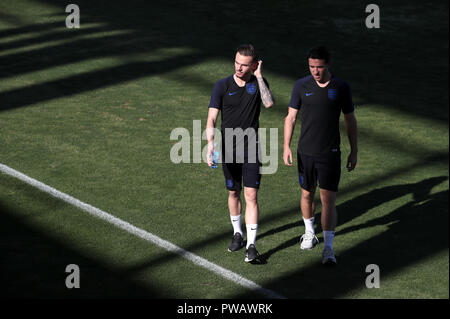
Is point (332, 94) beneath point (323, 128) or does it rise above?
above

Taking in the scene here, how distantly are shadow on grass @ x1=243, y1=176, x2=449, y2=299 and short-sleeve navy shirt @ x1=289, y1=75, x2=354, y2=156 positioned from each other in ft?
3.85

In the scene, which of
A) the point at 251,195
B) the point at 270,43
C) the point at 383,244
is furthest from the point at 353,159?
Result: the point at 270,43

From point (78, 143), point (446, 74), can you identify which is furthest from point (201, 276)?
point (446, 74)

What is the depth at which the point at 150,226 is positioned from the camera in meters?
8.04

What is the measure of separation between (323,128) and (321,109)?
185mm

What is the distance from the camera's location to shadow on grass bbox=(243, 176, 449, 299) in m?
6.67

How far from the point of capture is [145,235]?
7801mm

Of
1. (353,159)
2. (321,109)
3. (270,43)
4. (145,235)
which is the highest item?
(270,43)

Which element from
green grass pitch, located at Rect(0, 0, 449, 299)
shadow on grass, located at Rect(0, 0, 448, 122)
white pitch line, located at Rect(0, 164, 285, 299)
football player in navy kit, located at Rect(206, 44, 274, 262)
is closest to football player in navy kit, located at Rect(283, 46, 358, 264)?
football player in navy kit, located at Rect(206, 44, 274, 262)

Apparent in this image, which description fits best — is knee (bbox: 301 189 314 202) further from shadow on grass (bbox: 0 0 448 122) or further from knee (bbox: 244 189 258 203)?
shadow on grass (bbox: 0 0 448 122)

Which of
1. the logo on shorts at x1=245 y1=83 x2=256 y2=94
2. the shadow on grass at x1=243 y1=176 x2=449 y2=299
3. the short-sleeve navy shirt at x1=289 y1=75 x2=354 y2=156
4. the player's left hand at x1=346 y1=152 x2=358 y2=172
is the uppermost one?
the logo on shorts at x1=245 y1=83 x2=256 y2=94

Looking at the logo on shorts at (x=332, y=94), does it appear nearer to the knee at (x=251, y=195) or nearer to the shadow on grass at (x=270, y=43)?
the knee at (x=251, y=195)

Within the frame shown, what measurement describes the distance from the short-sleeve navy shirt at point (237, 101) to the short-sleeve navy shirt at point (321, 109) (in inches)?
15.6

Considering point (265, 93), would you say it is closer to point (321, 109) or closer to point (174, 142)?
point (321, 109)
